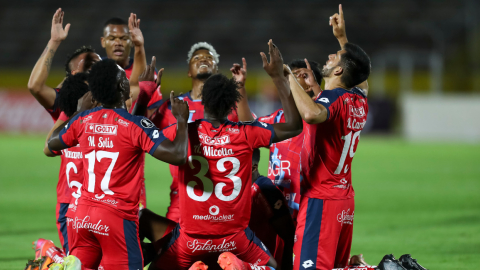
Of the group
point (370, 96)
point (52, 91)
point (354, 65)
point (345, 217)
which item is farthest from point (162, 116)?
point (370, 96)

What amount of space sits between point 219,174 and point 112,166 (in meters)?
0.91

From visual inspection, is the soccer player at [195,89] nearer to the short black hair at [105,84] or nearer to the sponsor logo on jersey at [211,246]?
the sponsor logo on jersey at [211,246]

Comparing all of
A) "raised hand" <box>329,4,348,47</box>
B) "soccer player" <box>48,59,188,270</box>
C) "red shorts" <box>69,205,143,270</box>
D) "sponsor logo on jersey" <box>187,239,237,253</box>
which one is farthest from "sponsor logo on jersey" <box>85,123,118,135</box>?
"raised hand" <box>329,4,348,47</box>

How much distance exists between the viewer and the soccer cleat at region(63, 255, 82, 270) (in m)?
4.30

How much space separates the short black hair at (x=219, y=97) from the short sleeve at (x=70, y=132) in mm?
1113

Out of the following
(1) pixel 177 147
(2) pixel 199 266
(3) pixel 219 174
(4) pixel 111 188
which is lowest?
(2) pixel 199 266

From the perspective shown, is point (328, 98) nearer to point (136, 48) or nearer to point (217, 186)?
point (217, 186)

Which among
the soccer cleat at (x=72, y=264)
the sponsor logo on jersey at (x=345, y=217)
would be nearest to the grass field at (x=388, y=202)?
the sponsor logo on jersey at (x=345, y=217)

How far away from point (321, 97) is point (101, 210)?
215 cm

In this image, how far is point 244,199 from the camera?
4.83 meters

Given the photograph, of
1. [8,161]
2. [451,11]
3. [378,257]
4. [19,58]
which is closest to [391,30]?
[451,11]

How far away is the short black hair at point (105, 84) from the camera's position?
4633 mm

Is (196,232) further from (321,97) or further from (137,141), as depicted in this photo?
(321,97)

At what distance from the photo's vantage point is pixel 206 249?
481 cm
